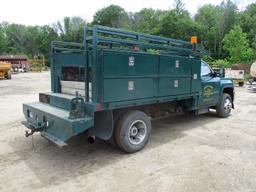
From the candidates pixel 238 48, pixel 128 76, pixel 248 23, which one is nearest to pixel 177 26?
pixel 248 23

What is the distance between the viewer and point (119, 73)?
420 cm

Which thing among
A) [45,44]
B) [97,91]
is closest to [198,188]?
[97,91]

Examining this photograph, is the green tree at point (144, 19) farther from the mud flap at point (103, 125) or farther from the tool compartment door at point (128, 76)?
the mud flap at point (103, 125)

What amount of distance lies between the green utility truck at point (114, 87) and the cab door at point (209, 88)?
1.57ft

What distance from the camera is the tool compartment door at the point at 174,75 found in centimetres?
504

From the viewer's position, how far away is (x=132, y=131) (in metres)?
4.66

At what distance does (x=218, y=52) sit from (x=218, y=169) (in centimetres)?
4855

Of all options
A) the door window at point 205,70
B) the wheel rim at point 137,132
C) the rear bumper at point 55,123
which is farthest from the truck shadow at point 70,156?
the door window at point 205,70

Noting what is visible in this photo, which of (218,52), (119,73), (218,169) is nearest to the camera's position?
(218,169)

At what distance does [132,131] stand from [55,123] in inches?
57.5

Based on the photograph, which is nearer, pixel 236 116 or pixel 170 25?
pixel 236 116

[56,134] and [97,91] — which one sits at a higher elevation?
[97,91]

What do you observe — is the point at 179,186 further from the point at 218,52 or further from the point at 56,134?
the point at 218,52

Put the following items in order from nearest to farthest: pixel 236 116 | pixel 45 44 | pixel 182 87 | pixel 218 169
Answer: pixel 218 169 → pixel 182 87 → pixel 236 116 → pixel 45 44
